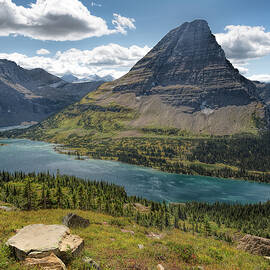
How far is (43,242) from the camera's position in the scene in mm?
21766

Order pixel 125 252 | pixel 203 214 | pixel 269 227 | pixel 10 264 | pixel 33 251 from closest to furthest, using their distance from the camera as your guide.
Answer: pixel 10 264, pixel 33 251, pixel 125 252, pixel 269 227, pixel 203 214

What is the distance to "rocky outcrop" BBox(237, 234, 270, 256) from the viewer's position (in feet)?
124

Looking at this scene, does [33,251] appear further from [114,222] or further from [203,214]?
[203,214]

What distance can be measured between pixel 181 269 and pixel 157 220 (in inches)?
3450

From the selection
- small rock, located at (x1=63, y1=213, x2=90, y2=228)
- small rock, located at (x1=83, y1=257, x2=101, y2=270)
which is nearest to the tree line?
small rock, located at (x1=63, y1=213, x2=90, y2=228)

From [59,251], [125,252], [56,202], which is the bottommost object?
[56,202]

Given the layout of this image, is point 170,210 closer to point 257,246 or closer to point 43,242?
point 257,246

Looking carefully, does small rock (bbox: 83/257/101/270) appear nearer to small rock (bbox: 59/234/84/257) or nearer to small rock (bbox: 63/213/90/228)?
small rock (bbox: 59/234/84/257)

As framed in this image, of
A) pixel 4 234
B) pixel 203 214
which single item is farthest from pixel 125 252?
pixel 203 214

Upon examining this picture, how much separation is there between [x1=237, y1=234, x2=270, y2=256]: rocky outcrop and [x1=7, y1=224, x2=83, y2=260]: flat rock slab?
32.6 metres

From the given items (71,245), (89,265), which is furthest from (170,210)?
(89,265)

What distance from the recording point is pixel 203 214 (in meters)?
145

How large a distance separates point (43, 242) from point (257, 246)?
3738 cm

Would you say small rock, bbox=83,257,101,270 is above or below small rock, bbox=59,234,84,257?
below
